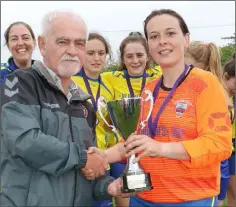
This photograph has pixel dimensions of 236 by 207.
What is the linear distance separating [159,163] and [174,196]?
0.19m

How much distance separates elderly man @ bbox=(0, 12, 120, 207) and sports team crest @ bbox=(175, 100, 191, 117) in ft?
1.57

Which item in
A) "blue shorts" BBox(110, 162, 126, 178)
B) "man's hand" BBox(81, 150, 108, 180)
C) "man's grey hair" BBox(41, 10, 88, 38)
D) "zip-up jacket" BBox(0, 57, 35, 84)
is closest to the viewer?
"man's hand" BBox(81, 150, 108, 180)

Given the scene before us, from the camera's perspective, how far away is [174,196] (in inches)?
78.9

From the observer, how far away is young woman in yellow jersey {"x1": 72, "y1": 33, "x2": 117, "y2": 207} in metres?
3.89

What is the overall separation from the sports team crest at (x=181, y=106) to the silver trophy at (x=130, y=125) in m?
0.15

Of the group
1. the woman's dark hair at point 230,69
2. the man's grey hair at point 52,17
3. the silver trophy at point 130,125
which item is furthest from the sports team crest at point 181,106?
the woman's dark hair at point 230,69

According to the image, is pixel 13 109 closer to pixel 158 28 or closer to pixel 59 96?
pixel 59 96

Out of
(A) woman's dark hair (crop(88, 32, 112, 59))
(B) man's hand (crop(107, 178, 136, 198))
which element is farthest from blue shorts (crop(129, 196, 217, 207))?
(A) woman's dark hair (crop(88, 32, 112, 59))

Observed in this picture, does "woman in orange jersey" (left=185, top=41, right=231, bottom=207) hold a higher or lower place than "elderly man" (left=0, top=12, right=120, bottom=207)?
higher

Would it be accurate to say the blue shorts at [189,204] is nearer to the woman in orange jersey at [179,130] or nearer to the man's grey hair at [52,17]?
the woman in orange jersey at [179,130]

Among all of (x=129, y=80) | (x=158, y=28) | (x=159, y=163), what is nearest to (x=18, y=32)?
(x=129, y=80)

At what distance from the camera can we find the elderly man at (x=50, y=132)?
1842 millimetres

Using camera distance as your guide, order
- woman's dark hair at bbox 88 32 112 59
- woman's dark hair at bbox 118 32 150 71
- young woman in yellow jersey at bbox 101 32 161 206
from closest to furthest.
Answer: woman's dark hair at bbox 88 32 112 59, young woman in yellow jersey at bbox 101 32 161 206, woman's dark hair at bbox 118 32 150 71

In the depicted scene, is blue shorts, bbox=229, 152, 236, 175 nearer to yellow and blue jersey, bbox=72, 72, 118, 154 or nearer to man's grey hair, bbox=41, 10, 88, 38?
yellow and blue jersey, bbox=72, 72, 118, 154
